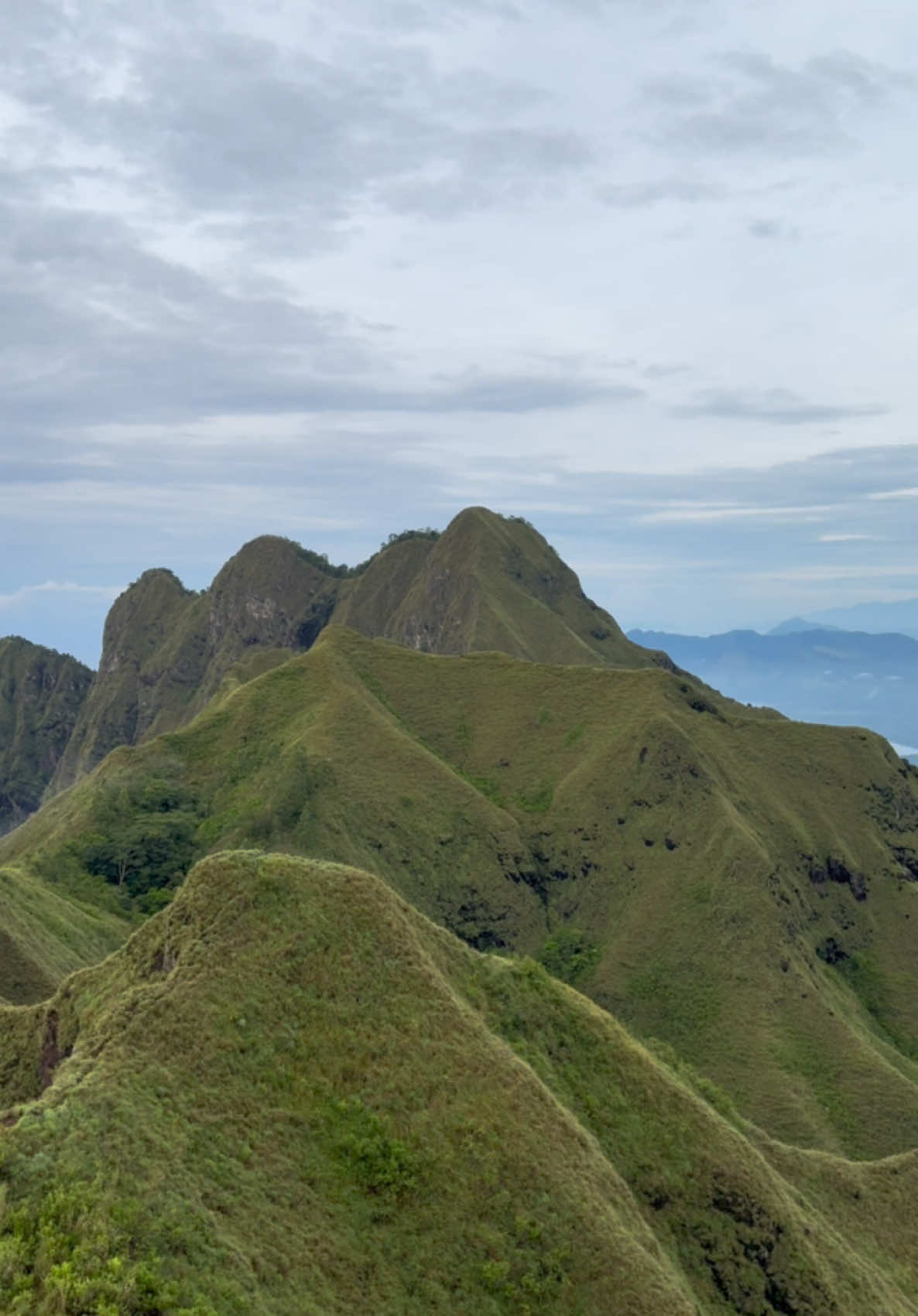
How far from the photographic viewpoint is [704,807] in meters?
112

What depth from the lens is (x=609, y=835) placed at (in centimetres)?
11381

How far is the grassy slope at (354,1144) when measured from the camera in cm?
2939

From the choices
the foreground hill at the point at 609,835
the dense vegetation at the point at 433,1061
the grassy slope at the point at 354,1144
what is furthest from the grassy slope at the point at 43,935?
the grassy slope at the point at 354,1144

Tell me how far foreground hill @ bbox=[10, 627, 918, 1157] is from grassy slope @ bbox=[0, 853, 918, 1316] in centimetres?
4321

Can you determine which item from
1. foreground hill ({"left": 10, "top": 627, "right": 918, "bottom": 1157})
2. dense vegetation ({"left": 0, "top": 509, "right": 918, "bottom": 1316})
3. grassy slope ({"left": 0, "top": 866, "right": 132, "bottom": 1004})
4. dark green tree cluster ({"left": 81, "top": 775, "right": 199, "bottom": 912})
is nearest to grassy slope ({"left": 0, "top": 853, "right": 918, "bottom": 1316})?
dense vegetation ({"left": 0, "top": 509, "right": 918, "bottom": 1316})

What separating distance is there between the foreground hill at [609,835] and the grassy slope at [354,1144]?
43.2 m

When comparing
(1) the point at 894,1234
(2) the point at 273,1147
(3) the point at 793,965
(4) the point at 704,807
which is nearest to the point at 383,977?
(2) the point at 273,1147

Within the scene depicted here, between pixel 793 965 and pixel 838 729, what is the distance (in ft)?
136

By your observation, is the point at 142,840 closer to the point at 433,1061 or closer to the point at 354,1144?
the point at 433,1061

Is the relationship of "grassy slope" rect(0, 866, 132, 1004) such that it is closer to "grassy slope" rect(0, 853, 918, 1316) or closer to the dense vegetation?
the dense vegetation

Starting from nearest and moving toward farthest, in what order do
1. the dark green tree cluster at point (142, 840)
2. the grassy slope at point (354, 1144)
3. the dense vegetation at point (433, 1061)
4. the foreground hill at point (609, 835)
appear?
1. the grassy slope at point (354, 1144)
2. the dense vegetation at point (433, 1061)
3. the foreground hill at point (609, 835)
4. the dark green tree cluster at point (142, 840)

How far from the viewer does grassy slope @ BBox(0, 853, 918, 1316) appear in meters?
29.4

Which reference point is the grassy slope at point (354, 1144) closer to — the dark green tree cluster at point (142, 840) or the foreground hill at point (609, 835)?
the foreground hill at point (609, 835)

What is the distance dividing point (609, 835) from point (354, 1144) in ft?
262
